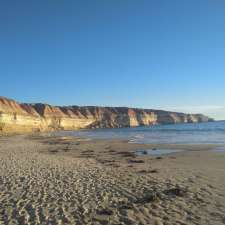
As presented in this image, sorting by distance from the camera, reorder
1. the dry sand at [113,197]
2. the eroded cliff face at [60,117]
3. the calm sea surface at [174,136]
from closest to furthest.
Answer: the dry sand at [113,197] < the calm sea surface at [174,136] < the eroded cliff face at [60,117]

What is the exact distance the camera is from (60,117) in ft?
454

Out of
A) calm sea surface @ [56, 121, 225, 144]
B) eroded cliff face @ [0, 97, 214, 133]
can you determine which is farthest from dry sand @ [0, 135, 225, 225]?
eroded cliff face @ [0, 97, 214, 133]

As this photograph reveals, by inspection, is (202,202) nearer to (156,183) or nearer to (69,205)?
(156,183)

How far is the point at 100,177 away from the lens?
13.2 metres

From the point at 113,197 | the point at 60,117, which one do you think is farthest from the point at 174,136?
the point at 60,117

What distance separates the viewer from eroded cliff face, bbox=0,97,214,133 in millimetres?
94438

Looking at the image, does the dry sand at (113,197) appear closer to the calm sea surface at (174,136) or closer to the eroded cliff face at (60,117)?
the calm sea surface at (174,136)

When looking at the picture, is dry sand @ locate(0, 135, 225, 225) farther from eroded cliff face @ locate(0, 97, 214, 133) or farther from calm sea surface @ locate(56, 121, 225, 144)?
→ eroded cliff face @ locate(0, 97, 214, 133)

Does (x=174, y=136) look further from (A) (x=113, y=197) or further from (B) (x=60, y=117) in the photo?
(B) (x=60, y=117)

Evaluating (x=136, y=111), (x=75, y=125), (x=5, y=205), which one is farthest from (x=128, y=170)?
(x=136, y=111)

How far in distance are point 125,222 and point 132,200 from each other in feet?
6.33

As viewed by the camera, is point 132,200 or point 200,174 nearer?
point 132,200

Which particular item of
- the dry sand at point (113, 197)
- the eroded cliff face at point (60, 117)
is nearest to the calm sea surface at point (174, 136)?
the dry sand at point (113, 197)

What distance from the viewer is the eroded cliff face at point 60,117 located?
94.4 m
